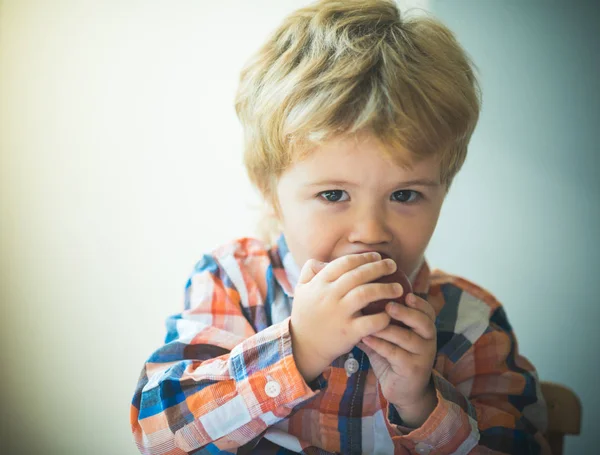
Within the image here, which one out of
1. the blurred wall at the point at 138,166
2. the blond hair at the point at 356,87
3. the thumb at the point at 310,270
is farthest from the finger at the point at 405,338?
the blurred wall at the point at 138,166

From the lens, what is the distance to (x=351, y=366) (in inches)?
34.2

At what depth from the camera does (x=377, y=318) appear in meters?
0.70

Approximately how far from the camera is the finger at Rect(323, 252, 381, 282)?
71 centimetres

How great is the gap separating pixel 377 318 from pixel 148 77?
0.74 metres

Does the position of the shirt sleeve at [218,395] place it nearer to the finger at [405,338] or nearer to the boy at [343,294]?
the boy at [343,294]

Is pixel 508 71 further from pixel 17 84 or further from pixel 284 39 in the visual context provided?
pixel 17 84

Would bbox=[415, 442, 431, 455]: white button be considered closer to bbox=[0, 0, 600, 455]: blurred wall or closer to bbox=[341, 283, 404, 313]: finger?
bbox=[341, 283, 404, 313]: finger

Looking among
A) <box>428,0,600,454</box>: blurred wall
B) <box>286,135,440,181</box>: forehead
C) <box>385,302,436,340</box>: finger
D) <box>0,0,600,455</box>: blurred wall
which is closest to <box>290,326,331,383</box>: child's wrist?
<box>385,302,436,340</box>: finger

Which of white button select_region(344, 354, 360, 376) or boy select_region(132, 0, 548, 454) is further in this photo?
white button select_region(344, 354, 360, 376)

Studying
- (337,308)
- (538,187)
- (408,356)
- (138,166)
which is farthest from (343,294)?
(538,187)

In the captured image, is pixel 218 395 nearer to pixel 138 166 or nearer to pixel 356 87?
pixel 356 87

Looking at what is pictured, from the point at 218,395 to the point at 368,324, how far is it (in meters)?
0.22

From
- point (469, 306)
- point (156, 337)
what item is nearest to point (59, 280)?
point (156, 337)

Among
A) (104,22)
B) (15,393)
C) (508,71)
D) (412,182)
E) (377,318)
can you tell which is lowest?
(15,393)
